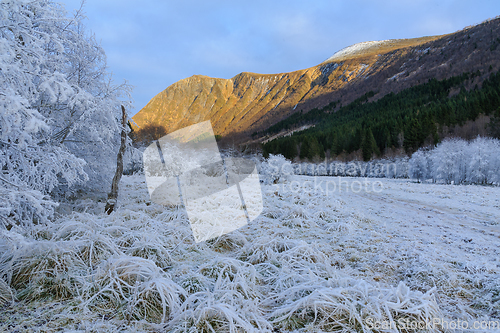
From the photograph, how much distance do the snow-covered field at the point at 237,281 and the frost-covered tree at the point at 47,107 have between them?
898mm

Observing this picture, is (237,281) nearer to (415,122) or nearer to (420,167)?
(420,167)

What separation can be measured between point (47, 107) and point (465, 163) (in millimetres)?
32408

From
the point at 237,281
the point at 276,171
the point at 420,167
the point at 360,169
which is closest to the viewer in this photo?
the point at 237,281

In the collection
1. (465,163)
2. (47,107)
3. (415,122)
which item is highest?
(47,107)

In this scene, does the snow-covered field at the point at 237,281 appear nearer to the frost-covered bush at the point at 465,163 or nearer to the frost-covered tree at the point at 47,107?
the frost-covered tree at the point at 47,107

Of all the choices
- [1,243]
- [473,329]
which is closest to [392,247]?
[473,329]

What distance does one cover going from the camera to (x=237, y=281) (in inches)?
131

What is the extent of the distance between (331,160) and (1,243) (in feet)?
187

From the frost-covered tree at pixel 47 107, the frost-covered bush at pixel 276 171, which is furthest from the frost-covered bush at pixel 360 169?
the frost-covered tree at pixel 47 107

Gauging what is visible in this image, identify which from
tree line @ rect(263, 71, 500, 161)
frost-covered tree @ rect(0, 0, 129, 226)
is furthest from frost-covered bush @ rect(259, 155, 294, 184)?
tree line @ rect(263, 71, 500, 161)

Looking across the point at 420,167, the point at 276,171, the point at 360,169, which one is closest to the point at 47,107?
the point at 276,171

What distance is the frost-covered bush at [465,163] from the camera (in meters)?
22.2

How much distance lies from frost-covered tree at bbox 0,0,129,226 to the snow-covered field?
2.95 feet

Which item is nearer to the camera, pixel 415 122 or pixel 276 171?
pixel 276 171
